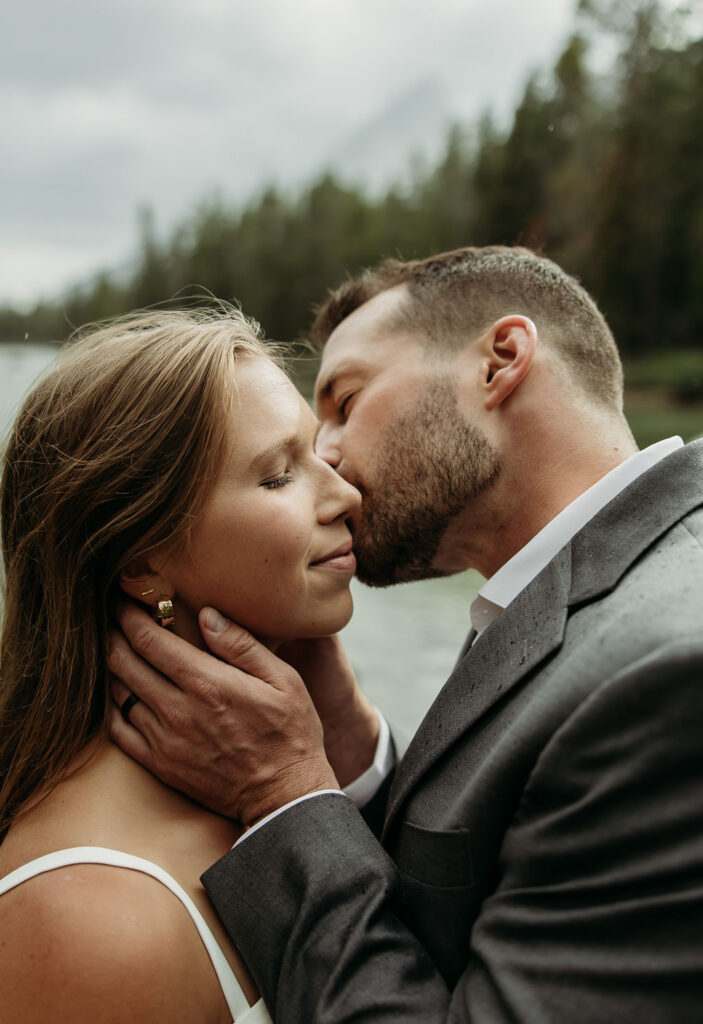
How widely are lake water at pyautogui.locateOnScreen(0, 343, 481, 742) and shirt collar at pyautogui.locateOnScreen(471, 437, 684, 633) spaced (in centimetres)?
151

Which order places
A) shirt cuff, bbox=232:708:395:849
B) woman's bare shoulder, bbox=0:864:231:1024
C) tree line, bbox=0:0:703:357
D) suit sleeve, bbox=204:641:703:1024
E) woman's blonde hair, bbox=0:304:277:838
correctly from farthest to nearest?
tree line, bbox=0:0:703:357, shirt cuff, bbox=232:708:395:849, woman's blonde hair, bbox=0:304:277:838, woman's bare shoulder, bbox=0:864:231:1024, suit sleeve, bbox=204:641:703:1024

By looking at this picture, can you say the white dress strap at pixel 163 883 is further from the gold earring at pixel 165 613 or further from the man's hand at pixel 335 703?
the man's hand at pixel 335 703

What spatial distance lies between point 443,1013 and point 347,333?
1658 mm

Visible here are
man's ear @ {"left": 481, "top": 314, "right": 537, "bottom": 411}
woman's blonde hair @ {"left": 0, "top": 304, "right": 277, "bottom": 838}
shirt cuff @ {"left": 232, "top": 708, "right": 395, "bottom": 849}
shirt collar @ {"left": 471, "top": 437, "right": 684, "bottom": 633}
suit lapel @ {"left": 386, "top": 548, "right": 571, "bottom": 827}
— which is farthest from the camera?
shirt cuff @ {"left": 232, "top": 708, "right": 395, "bottom": 849}

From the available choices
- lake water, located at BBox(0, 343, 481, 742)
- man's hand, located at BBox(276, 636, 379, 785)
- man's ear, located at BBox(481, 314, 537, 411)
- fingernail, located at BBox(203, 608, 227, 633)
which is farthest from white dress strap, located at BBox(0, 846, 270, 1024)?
lake water, located at BBox(0, 343, 481, 742)

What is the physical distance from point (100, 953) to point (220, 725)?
406mm

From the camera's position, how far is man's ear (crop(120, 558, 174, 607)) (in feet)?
4.83

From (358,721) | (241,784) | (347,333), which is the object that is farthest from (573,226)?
(241,784)

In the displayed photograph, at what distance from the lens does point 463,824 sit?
117 cm

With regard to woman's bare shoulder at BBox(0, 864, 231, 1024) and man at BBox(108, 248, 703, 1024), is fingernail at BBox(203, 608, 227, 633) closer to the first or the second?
man at BBox(108, 248, 703, 1024)

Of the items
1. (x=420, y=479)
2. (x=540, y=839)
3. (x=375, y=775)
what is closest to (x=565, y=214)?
(x=420, y=479)

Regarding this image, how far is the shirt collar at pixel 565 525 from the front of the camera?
157cm

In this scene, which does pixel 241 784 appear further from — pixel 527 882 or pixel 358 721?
pixel 358 721

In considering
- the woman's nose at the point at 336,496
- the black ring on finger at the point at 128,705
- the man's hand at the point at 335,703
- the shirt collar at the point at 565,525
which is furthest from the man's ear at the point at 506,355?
the black ring on finger at the point at 128,705
